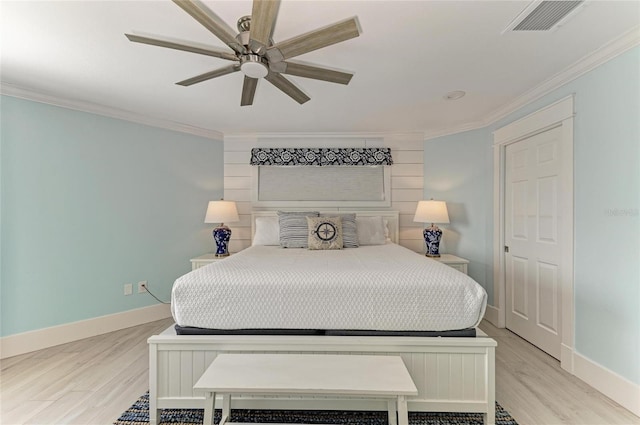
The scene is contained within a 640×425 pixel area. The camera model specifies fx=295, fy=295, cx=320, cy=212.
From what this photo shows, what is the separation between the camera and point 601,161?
6.51 ft

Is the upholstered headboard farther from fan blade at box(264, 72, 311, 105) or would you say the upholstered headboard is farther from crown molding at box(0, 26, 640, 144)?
fan blade at box(264, 72, 311, 105)

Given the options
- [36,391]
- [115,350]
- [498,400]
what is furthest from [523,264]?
[36,391]

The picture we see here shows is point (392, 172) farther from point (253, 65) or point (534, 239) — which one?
point (253, 65)

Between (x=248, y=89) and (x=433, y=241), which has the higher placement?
(x=248, y=89)

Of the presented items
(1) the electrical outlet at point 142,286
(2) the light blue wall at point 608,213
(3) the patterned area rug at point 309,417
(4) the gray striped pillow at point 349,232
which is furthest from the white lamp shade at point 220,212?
(2) the light blue wall at point 608,213

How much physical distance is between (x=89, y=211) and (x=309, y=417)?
2.82 metres

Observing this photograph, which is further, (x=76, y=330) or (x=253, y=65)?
(x=76, y=330)

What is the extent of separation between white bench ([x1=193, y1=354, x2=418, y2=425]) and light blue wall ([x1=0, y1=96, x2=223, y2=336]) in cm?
221

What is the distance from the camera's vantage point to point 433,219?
11.1 feet

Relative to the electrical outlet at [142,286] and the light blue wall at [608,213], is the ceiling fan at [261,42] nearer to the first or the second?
the light blue wall at [608,213]

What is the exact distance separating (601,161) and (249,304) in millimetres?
2477

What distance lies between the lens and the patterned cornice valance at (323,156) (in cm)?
380

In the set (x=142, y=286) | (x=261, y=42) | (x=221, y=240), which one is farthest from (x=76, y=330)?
(x=261, y=42)

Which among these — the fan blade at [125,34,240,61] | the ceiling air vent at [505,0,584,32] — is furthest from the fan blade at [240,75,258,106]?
the ceiling air vent at [505,0,584,32]
